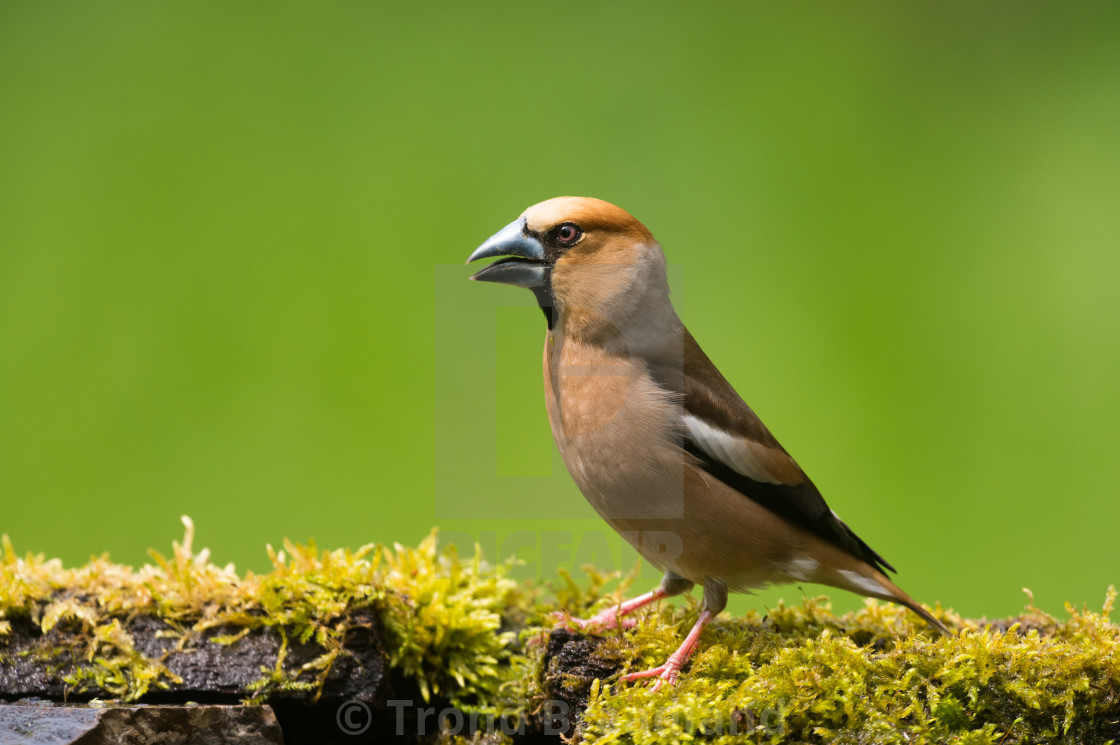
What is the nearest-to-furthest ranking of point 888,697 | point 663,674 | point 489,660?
point 888,697, point 663,674, point 489,660

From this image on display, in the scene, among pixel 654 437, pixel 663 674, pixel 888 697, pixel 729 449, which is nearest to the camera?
pixel 888 697

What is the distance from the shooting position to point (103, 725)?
7.30ft

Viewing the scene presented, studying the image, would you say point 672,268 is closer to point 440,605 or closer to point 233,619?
point 440,605

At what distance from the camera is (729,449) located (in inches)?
105

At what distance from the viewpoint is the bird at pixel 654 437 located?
2564 millimetres

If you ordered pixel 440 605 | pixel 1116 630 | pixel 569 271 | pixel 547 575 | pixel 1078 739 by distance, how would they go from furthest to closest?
pixel 547 575 < pixel 440 605 < pixel 569 271 < pixel 1116 630 < pixel 1078 739

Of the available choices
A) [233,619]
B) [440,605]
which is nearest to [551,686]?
[440,605]

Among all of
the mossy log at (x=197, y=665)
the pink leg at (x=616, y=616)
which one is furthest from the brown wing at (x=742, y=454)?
the mossy log at (x=197, y=665)

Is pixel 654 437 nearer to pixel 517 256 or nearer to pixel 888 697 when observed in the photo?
pixel 517 256

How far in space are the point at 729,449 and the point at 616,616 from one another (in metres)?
0.63

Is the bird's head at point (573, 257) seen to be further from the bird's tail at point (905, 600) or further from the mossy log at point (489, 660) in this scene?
the bird's tail at point (905, 600)

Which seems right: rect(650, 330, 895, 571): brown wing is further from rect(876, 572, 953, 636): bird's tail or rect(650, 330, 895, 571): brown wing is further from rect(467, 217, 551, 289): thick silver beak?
rect(467, 217, 551, 289): thick silver beak

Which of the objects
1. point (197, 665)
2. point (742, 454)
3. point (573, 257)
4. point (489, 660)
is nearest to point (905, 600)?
point (742, 454)

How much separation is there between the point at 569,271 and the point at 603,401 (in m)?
0.43
